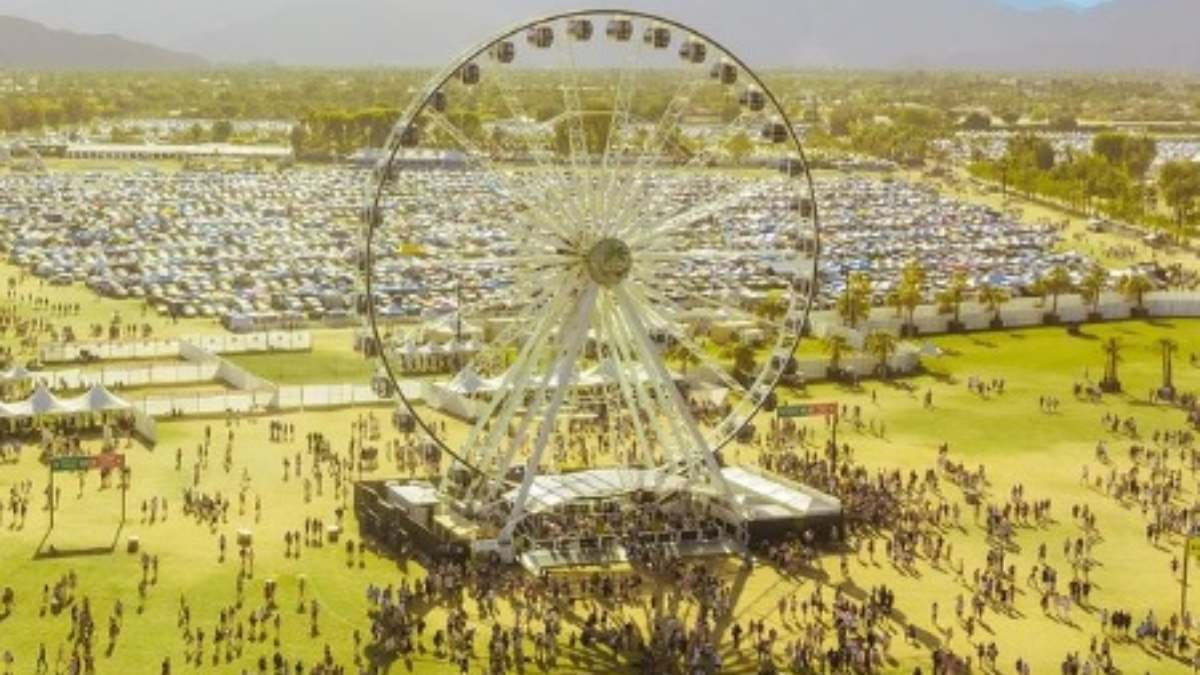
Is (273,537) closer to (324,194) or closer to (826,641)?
(826,641)

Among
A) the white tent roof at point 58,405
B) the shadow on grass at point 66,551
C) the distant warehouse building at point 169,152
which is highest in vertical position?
the white tent roof at point 58,405

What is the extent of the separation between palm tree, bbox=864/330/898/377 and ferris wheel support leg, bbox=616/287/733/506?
1025 inches

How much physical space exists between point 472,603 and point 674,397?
28.8 feet

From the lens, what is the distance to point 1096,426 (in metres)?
65.9

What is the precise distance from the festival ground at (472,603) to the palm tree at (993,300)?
17476 millimetres

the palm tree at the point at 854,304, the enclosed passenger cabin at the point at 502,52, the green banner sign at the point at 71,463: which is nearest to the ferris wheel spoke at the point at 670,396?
the enclosed passenger cabin at the point at 502,52

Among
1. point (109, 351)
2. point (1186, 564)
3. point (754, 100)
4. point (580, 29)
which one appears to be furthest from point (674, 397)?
point (109, 351)

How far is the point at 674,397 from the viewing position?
47.8 m

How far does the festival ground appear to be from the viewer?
40.2 meters

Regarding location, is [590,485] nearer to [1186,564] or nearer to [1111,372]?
[1186,564]

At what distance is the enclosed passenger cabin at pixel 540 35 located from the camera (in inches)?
1850

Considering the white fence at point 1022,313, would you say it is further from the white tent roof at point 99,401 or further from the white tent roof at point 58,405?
the white tent roof at point 58,405

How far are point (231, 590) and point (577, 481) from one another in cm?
1120

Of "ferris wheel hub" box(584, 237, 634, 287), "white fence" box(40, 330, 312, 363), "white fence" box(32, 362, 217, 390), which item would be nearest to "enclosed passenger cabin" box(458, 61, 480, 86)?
"ferris wheel hub" box(584, 237, 634, 287)
